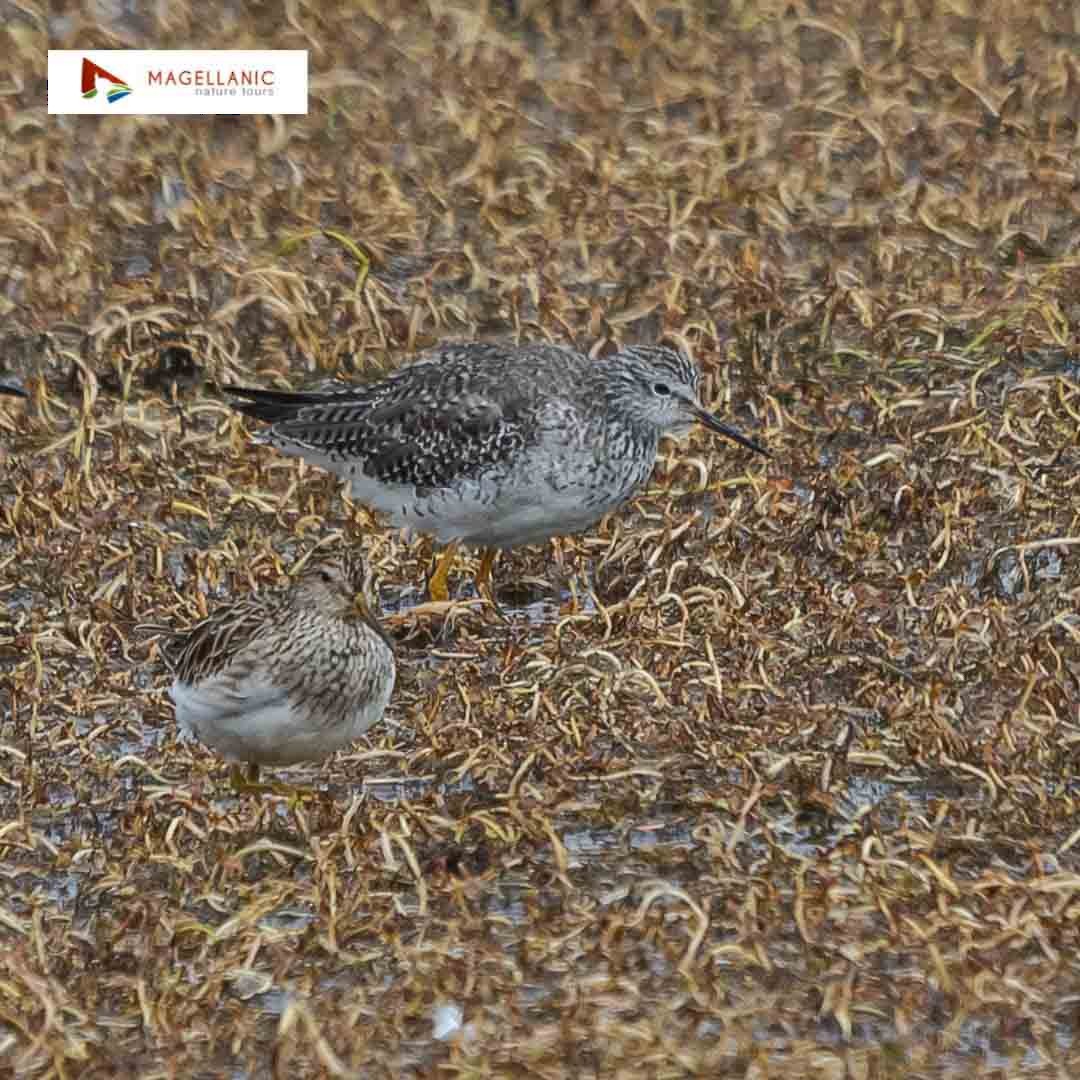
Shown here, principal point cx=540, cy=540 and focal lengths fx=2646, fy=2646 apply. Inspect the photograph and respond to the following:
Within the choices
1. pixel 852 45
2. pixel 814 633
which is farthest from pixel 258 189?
pixel 814 633

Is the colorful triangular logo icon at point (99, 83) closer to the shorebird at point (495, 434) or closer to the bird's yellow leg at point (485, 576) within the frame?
the shorebird at point (495, 434)

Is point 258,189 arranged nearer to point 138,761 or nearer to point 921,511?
point 921,511

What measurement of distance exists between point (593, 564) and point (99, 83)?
15.8ft

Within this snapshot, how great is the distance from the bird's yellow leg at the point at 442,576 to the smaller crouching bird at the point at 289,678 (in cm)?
147

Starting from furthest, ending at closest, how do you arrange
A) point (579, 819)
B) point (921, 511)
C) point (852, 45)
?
point (852, 45), point (921, 511), point (579, 819)

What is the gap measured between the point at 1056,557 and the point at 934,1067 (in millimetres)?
3567

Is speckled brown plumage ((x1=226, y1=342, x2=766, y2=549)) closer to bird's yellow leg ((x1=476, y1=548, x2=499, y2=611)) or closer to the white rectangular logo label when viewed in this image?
bird's yellow leg ((x1=476, y1=548, x2=499, y2=611))

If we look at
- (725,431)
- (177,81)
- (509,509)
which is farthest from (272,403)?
(177,81)

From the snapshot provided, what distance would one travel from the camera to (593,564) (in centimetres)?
1032

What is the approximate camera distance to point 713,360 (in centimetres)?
1145

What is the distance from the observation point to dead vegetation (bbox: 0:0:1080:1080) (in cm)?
712

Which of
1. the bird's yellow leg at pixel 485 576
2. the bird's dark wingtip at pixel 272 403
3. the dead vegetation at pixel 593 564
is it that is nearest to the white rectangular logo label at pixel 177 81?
the dead vegetation at pixel 593 564

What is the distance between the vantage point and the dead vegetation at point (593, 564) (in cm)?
712

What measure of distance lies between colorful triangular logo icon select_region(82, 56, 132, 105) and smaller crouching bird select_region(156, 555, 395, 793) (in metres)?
5.75
